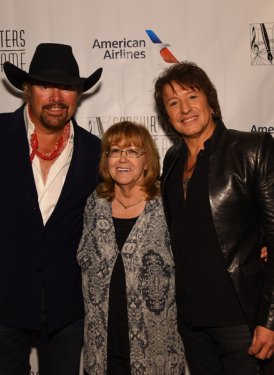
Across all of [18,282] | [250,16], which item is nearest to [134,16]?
[250,16]

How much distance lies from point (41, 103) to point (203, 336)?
1.28m

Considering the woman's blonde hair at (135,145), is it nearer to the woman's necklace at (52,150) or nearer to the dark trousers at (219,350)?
the woman's necklace at (52,150)

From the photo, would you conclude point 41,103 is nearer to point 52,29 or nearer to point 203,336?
point 52,29

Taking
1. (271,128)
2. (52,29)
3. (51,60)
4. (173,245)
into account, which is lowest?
(173,245)

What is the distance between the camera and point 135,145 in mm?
1924

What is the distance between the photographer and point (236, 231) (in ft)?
5.32

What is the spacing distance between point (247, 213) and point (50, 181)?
0.91 metres

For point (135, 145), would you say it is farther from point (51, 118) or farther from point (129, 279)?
point (129, 279)

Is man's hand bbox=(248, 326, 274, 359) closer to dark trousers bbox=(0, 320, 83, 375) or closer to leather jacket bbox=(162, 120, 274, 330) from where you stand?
leather jacket bbox=(162, 120, 274, 330)

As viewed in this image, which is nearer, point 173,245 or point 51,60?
point 173,245

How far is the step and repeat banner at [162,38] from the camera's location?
2574mm

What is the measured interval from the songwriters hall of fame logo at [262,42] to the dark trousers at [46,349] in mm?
1817

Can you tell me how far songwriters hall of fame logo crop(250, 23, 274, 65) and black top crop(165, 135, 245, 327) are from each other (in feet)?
3.66

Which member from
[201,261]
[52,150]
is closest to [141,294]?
[201,261]
